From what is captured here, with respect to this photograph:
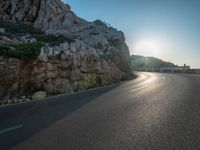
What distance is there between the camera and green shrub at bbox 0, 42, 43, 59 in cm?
1433

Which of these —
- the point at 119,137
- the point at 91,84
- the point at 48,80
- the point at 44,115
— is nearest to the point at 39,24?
the point at 91,84

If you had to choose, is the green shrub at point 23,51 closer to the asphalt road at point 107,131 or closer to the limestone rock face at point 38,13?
the asphalt road at point 107,131

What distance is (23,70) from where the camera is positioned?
14617mm

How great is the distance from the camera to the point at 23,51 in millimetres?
15203

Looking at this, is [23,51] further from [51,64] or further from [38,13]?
[38,13]

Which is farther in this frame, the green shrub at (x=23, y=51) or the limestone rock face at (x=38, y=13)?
the limestone rock face at (x=38, y=13)

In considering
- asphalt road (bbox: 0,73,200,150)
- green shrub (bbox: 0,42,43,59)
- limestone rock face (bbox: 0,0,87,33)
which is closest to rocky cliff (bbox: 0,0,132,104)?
green shrub (bbox: 0,42,43,59)

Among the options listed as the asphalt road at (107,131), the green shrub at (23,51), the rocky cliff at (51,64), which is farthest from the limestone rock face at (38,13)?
the asphalt road at (107,131)

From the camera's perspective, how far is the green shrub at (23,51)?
14327mm

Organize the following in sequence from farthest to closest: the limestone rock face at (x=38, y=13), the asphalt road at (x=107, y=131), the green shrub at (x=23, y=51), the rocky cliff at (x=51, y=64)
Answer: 1. the limestone rock face at (x=38, y=13)
2. the green shrub at (x=23, y=51)
3. the rocky cliff at (x=51, y=64)
4. the asphalt road at (x=107, y=131)

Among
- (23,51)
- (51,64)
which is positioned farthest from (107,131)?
(51,64)

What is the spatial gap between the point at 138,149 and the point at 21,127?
3506mm

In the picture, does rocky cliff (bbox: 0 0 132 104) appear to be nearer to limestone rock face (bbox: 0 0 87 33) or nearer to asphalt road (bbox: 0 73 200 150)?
limestone rock face (bbox: 0 0 87 33)

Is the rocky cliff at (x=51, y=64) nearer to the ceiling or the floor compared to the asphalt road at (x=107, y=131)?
nearer to the ceiling
